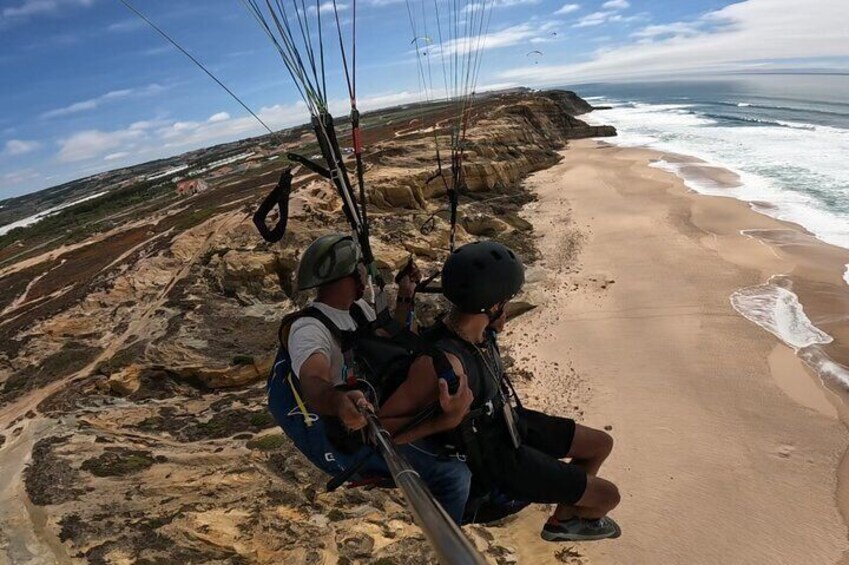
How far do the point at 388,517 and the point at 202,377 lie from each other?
6384 mm

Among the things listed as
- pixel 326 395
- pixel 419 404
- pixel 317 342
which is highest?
pixel 317 342

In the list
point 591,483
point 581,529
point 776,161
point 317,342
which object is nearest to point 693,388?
point 581,529

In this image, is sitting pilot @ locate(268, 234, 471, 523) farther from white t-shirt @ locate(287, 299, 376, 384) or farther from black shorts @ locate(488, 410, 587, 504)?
black shorts @ locate(488, 410, 587, 504)

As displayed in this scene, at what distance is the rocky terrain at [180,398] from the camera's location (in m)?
5.44

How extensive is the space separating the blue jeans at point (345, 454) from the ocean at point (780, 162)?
37.9 feet

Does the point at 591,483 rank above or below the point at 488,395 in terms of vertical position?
below

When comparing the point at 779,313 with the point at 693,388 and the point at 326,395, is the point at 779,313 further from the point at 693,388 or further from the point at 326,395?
the point at 326,395

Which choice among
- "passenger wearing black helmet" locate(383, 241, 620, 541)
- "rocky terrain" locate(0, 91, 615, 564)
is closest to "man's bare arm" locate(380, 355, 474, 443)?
"passenger wearing black helmet" locate(383, 241, 620, 541)

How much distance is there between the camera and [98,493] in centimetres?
613

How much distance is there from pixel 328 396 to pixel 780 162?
3853 centimetres

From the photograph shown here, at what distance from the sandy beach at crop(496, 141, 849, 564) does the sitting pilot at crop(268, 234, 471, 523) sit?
15.4ft

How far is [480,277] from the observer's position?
265 cm

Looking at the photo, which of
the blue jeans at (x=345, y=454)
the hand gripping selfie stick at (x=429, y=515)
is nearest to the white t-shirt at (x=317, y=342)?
the blue jeans at (x=345, y=454)

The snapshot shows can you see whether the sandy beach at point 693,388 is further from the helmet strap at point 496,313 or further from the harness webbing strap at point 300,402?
the harness webbing strap at point 300,402
